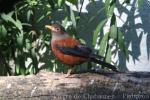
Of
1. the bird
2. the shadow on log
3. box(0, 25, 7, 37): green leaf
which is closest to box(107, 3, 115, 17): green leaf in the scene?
the bird

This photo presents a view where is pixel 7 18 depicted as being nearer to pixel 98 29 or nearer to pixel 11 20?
pixel 11 20

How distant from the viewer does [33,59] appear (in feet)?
16.2

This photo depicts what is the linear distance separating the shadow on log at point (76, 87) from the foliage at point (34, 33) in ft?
3.54

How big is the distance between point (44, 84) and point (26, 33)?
1.41 m

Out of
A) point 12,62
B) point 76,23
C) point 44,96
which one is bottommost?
point 44,96

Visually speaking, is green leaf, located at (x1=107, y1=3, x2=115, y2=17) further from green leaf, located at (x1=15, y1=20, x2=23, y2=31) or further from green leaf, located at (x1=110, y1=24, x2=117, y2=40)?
green leaf, located at (x1=15, y1=20, x2=23, y2=31)

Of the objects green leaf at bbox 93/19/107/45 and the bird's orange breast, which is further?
green leaf at bbox 93/19/107/45

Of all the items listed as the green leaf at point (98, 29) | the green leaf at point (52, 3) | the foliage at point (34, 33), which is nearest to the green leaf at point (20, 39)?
the foliage at point (34, 33)

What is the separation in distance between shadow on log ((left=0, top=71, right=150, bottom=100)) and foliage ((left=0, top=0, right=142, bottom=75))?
3.54ft

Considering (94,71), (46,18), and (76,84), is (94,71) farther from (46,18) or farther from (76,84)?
(46,18)

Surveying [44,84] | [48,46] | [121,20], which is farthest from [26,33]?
[44,84]

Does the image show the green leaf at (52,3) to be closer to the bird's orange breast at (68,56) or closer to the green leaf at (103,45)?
the green leaf at (103,45)

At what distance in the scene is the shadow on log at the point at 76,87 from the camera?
3.50 meters

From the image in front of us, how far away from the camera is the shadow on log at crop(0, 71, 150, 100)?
3.50 meters
